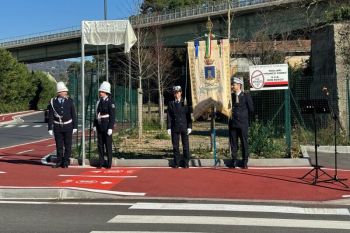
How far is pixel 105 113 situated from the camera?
45.0ft

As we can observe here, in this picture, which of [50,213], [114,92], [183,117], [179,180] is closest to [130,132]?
[114,92]

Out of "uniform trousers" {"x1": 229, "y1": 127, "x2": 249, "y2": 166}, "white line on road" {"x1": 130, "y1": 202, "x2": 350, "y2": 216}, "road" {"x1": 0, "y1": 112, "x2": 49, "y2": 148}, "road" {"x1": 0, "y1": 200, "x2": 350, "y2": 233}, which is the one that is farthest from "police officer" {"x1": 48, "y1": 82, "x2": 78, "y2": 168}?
"road" {"x1": 0, "y1": 112, "x2": 49, "y2": 148}

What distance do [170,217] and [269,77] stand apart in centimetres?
797

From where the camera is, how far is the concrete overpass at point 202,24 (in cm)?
4009

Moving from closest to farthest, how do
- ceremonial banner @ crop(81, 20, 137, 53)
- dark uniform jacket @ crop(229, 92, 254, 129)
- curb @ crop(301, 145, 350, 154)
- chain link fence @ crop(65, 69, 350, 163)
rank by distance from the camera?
dark uniform jacket @ crop(229, 92, 254, 129)
ceremonial banner @ crop(81, 20, 137, 53)
chain link fence @ crop(65, 69, 350, 163)
curb @ crop(301, 145, 350, 154)

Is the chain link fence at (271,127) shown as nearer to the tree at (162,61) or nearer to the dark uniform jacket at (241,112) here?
the dark uniform jacket at (241,112)

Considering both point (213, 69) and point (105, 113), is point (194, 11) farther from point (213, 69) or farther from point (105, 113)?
point (105, 113)

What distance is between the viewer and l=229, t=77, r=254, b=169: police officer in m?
13.2

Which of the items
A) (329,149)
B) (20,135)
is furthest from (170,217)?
(20,135)

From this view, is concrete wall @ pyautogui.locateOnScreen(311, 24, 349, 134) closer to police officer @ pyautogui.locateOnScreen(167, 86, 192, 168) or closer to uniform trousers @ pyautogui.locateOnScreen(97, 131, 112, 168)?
police officer @ pyautogui.locateOnScreen(167, 86, 192, 168)

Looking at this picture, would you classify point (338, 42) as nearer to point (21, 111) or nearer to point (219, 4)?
point (219, 4)

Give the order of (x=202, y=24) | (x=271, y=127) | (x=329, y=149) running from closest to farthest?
1. (x=271, y=127)
2. (x=329, y=149)
3. (x=202, y=24)

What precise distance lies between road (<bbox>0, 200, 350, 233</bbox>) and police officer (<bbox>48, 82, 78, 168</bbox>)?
4572 mm

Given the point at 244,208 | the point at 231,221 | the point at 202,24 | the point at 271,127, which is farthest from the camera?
the point at 202,24
